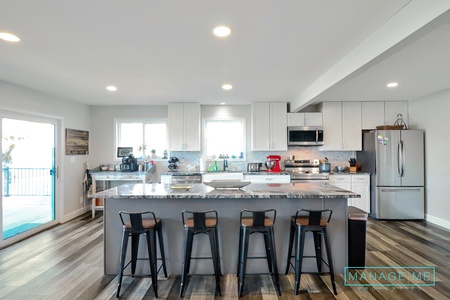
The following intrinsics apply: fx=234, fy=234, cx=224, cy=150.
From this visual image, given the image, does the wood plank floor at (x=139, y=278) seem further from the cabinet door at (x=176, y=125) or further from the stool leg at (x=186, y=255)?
the cabinet door at (x=176, y=125)

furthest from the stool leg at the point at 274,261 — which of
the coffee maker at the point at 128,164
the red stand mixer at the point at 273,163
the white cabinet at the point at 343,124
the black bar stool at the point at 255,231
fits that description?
the coffee maker at the point at 128,164

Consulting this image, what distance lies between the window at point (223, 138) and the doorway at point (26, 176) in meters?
3.11

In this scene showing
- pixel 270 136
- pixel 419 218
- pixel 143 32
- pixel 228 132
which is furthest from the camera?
pixel 228 132

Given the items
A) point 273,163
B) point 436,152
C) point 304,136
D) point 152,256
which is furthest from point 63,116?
point 436,152

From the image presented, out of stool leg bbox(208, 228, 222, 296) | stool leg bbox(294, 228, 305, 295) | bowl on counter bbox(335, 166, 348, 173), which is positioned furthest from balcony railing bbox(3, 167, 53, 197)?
bowl on counter bbox(335, 166, 348, 173)

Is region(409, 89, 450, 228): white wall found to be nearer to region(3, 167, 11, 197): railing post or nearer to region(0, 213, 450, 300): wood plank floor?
region(0, 213, 450, 300): wood plank floor

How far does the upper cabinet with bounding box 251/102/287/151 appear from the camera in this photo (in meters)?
5.16

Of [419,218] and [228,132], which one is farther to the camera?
[228,132]

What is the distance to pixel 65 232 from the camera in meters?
4.05

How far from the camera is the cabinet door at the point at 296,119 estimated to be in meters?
5.16

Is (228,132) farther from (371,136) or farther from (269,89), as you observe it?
(371,136)

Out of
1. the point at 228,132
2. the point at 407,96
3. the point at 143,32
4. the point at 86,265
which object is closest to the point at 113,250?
the point at 86,265

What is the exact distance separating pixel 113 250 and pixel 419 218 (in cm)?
545

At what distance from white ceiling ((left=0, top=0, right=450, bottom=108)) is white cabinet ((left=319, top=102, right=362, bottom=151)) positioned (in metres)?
1.02
